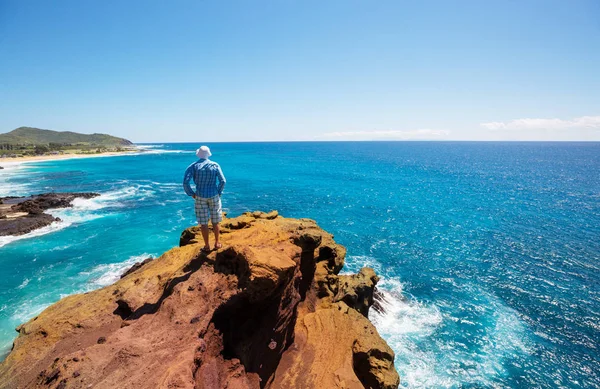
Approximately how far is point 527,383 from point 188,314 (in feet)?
55.8

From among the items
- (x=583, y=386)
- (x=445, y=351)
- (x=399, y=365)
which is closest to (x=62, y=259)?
(x=399, y=365)

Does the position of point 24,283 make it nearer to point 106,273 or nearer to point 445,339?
point 106,273

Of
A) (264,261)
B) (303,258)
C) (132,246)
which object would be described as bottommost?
(132,246)

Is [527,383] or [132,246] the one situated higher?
[132,246]

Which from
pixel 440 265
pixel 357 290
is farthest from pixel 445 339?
pixel 440 265

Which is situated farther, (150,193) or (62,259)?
(150,193)

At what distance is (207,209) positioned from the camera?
9.44 meters

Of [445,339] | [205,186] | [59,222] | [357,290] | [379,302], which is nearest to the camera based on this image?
[205,186]

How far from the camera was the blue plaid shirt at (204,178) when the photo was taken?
8.93 meters

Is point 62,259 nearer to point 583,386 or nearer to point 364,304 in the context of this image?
point 364,304

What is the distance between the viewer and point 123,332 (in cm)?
723

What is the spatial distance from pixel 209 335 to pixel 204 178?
4450mm

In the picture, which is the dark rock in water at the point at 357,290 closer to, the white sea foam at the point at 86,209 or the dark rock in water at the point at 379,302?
the dark rock in water at the point at 379,302

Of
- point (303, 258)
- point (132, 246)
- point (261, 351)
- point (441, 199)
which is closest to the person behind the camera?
point (261, 351)
